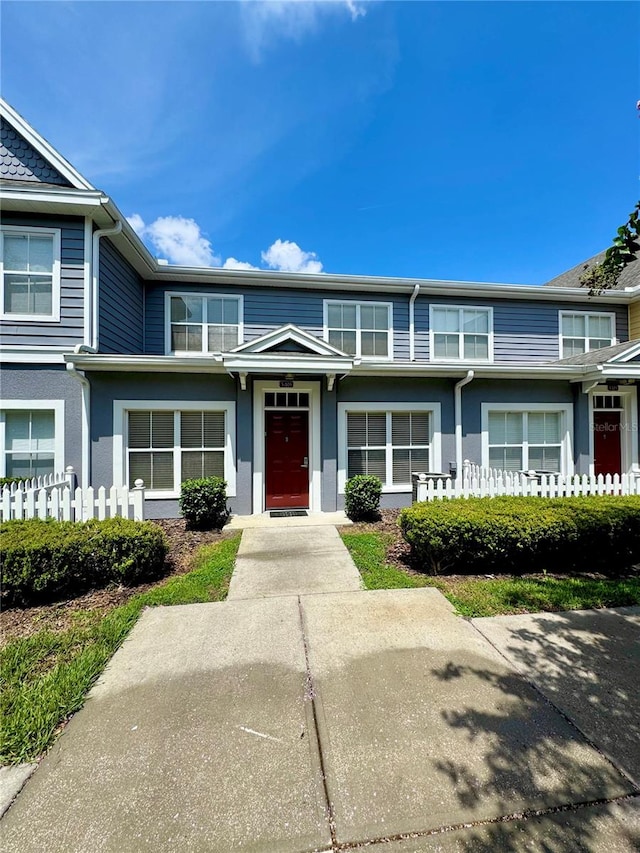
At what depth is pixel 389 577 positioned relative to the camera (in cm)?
473

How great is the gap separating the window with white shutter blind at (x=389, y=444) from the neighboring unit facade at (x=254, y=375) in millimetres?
35

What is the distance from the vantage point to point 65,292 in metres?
7.46

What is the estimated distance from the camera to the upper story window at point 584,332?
11273mm

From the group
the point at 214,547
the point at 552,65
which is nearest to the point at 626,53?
the point at 552,65

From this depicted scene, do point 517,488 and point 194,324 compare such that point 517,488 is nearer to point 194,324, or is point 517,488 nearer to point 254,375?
point 254,375

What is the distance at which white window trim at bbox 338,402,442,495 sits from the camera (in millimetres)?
8391

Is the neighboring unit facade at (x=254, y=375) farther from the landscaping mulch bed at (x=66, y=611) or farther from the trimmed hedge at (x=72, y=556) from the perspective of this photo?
the landscaping mulch bed at (x=66, y=611)

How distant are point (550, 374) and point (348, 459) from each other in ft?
17.4

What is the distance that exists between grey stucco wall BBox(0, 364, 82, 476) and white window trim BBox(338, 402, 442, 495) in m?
5.48

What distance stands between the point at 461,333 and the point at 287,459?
6.53 metres

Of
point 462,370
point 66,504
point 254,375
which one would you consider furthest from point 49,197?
point 462,370

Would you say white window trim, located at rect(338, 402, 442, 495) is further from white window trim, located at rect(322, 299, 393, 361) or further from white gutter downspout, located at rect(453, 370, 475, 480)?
white window trim, located at rect(322, 299, 393, 361)

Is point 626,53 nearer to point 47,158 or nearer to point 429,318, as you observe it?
point 429,318

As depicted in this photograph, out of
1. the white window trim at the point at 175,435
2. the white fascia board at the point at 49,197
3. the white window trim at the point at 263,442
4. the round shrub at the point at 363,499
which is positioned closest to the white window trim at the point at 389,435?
the white window trim at the point at 263,442
